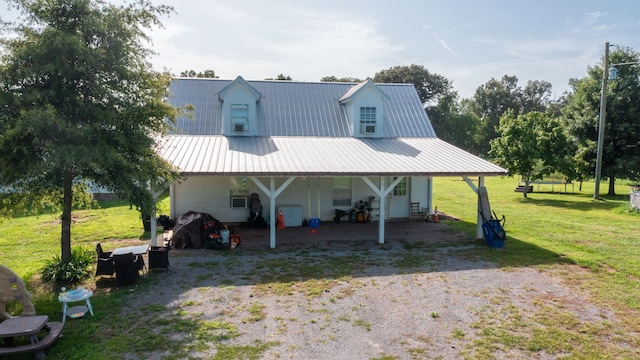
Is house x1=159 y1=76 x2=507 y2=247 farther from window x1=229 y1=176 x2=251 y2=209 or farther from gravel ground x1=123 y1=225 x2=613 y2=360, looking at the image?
gravel ground x1=123 y1=225 x2=613 y2=360

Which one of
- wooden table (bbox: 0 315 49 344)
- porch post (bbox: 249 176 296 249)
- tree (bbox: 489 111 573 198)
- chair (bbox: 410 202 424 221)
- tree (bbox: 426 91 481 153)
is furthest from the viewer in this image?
tree (bbox: 426 91 481 153)

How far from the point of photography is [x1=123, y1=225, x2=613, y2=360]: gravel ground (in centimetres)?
611

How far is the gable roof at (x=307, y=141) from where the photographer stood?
12.1 metres

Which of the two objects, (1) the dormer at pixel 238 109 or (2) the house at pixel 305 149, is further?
(1) the dormer at pixel 238 109

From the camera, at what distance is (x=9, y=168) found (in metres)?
7.61

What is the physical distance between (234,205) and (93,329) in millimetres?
9509

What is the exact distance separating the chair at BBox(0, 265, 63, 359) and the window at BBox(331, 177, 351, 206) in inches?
455

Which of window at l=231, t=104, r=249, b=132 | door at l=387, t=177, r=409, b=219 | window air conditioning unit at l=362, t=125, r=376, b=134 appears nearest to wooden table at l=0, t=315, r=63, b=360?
window at l=231, t=104, r=249, b=132

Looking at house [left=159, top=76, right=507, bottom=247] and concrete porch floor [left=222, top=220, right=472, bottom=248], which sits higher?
house [left=159, top=76, right=507, bottom=247]

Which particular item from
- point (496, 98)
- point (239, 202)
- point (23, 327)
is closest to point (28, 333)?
point (23, 327)

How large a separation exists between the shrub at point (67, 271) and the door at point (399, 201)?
11.8 m

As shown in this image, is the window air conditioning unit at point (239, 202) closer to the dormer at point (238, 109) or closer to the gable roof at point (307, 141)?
the gable roof at point (307, 141)

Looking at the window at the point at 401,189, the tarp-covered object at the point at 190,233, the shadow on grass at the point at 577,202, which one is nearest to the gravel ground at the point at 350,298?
the tarp-covered object at the point at 190,233

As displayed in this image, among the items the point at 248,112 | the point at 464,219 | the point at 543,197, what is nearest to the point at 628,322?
the point at 464,219
